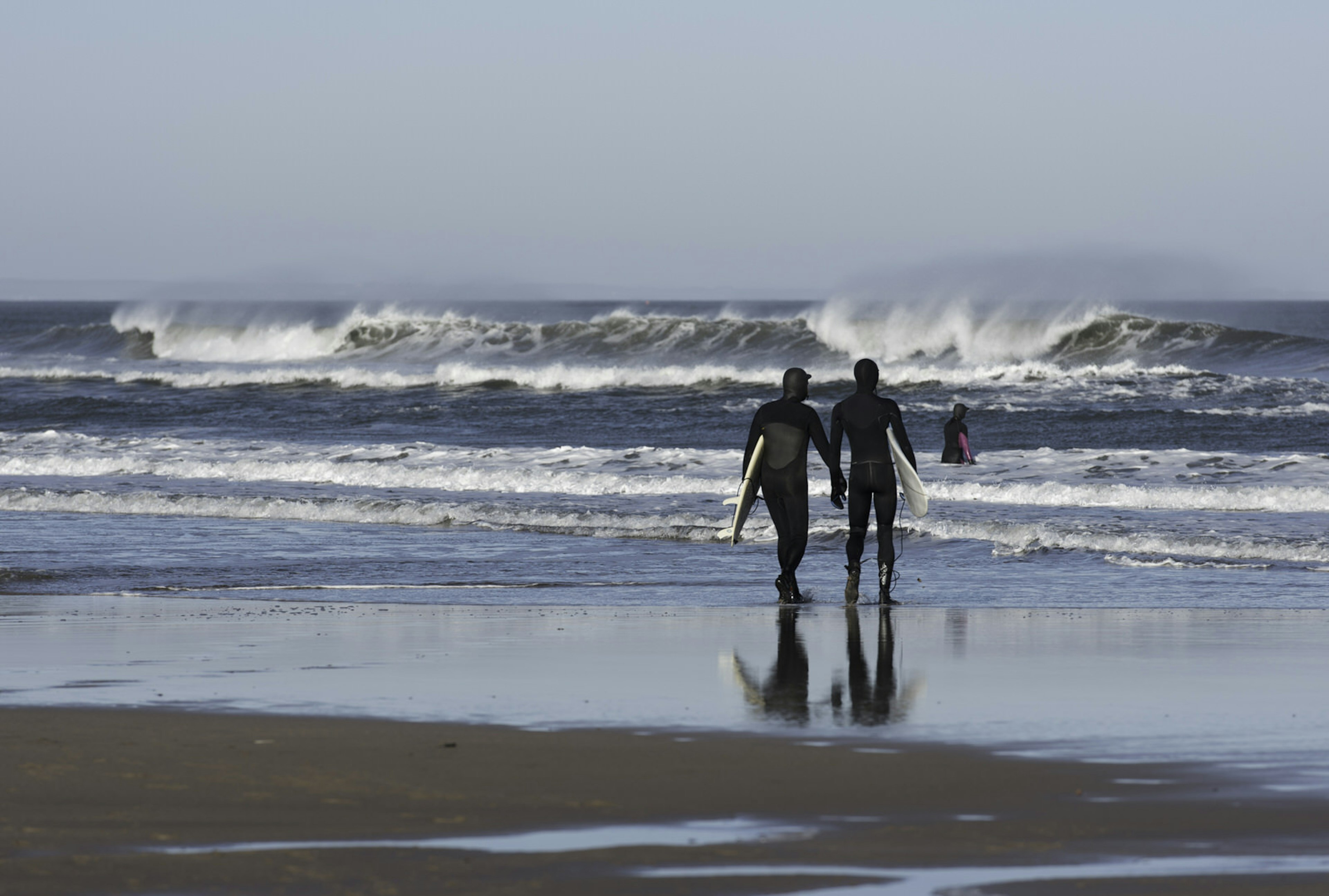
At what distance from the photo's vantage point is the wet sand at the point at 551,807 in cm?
390

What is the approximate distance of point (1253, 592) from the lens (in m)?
10.2

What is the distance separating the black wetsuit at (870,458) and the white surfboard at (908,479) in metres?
0.04

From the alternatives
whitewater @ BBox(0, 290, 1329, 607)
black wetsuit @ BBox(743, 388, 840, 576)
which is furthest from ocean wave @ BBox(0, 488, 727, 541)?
black wetsuit @ BBox(743, 388, 840, 576)

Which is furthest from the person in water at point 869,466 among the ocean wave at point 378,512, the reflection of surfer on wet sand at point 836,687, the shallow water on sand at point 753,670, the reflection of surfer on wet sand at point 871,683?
the ocean wave at point 378,512

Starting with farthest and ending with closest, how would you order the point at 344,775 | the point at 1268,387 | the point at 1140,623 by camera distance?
the point at 1268,387 → the point at 1140,623 → the point at 344,775

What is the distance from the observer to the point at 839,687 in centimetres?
672

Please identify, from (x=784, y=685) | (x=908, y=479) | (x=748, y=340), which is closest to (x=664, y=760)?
(x=784, y=685)

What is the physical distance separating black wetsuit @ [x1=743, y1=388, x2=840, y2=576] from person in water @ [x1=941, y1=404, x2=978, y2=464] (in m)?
9.97

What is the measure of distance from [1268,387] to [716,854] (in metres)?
33.4

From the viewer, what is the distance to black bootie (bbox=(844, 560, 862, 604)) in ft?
32.0

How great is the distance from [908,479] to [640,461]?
10.5m

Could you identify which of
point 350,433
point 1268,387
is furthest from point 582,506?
point 1268,387

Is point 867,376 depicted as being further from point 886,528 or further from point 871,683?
point 871,683

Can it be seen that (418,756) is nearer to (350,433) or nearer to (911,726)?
(911,726)
